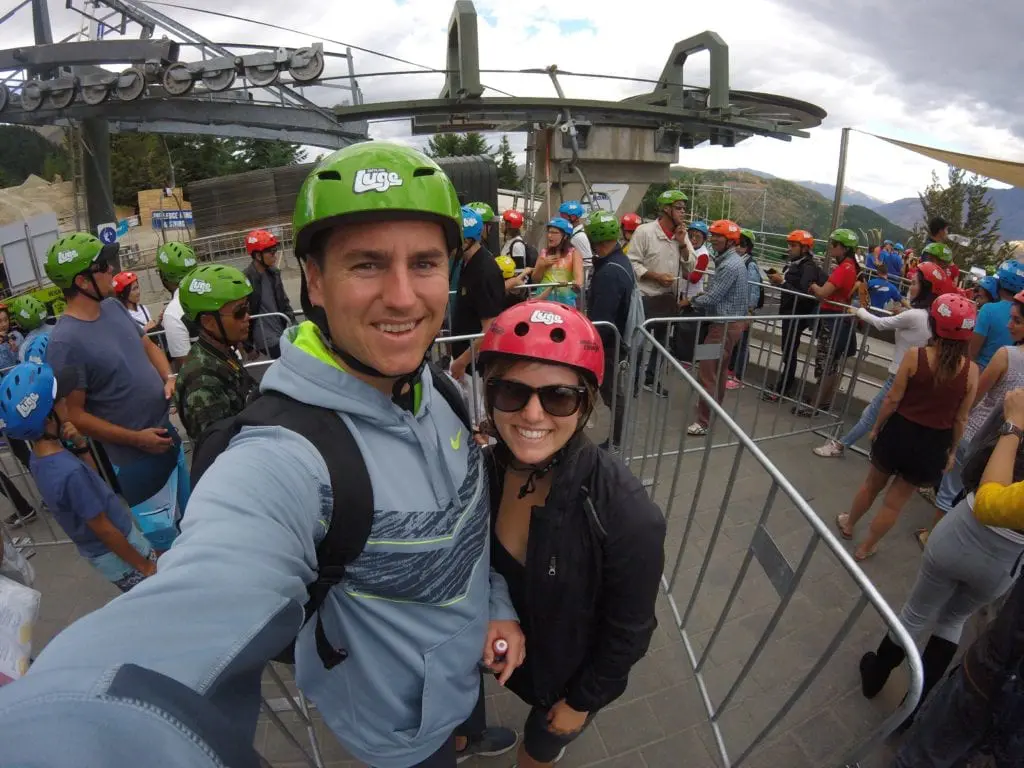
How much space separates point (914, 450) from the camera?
3805mm

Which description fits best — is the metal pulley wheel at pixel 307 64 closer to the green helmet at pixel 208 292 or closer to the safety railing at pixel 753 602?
the green helmet at pixel 208 292

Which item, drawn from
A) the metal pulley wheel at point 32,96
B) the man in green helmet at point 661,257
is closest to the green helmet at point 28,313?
the man in green helmet at point 661,257

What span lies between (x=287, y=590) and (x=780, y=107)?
19.7m

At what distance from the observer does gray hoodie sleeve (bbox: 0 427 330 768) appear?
0.57 metres

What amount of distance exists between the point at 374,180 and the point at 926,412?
4.15 metres

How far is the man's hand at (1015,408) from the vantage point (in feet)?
7.68

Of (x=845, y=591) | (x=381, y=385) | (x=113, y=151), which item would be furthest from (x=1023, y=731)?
(x=113, y=151)

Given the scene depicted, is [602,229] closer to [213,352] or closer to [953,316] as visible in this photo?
[953,316]

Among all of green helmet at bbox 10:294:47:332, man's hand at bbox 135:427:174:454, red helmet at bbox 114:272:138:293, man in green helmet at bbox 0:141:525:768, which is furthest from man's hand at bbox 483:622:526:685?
green helmet at bbox 10:294:47:332

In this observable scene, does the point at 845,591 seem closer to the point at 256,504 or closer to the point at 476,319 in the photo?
the point at 476,319

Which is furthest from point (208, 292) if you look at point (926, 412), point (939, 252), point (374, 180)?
point (939, 252)

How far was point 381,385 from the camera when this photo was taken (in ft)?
4.50

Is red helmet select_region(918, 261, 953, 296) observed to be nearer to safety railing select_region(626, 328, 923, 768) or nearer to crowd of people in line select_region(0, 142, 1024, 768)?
crowd of people in line select_region(0, 142, 1024, 768)

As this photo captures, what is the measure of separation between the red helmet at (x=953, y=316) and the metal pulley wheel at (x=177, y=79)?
21611mm
